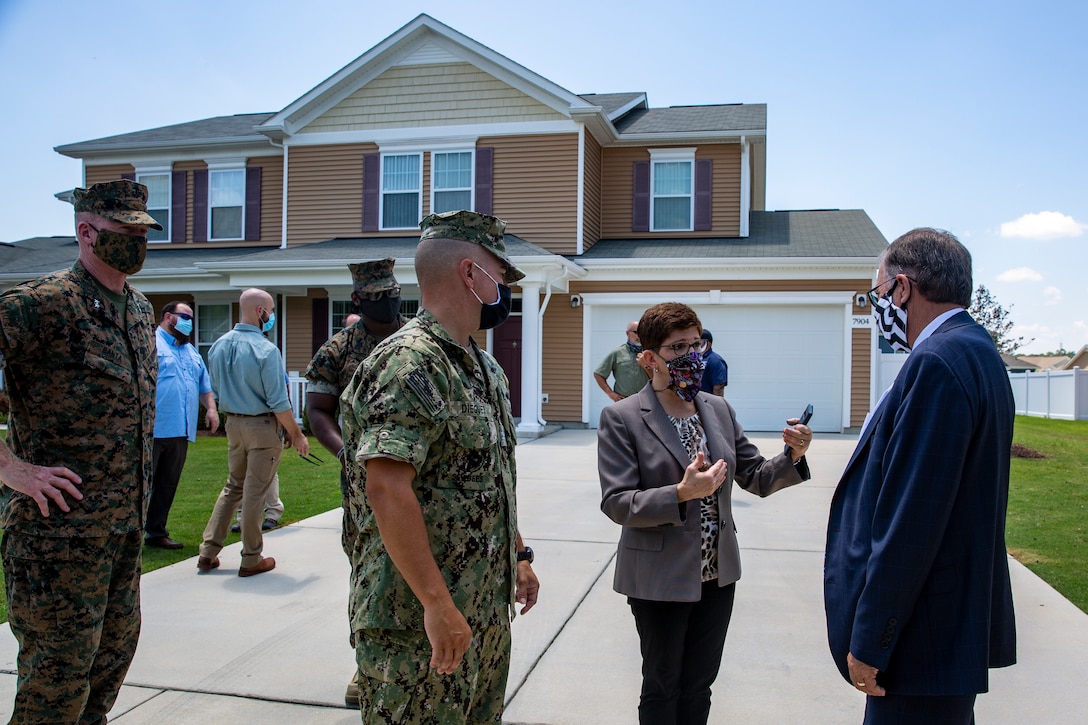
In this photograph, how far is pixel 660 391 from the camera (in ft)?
10.6

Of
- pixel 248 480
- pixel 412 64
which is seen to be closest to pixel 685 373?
pixel 248 480

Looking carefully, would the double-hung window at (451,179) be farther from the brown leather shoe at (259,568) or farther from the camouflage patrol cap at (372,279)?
the camouflage patrol cap at (372,279)

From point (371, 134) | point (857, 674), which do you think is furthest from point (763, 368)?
point (857, 674)

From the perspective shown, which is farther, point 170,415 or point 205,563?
point 170,415

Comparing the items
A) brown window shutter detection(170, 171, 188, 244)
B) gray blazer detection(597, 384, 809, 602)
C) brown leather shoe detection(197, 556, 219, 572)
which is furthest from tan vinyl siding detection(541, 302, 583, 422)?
gray blazer detection(597, 384, 809, 602)

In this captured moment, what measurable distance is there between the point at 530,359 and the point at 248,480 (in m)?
9.15

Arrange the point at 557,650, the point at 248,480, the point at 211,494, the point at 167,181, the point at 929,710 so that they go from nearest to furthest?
the point at 929,710
the point at 557,650
the point at 248,480
the point at 211,494
the point at 167,181

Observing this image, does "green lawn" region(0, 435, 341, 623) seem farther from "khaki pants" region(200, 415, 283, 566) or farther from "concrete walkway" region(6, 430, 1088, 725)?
"khaki pants" region(200, 415, 283, 566)

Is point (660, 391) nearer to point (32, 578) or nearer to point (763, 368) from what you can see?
point (32, 578)

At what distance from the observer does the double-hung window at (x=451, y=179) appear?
16.7m

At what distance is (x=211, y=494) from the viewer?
29.5ft

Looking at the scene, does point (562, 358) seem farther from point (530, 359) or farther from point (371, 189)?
point (371, 189)

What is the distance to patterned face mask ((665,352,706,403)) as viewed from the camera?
3.14 meters

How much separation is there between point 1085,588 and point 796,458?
4.01 metres
